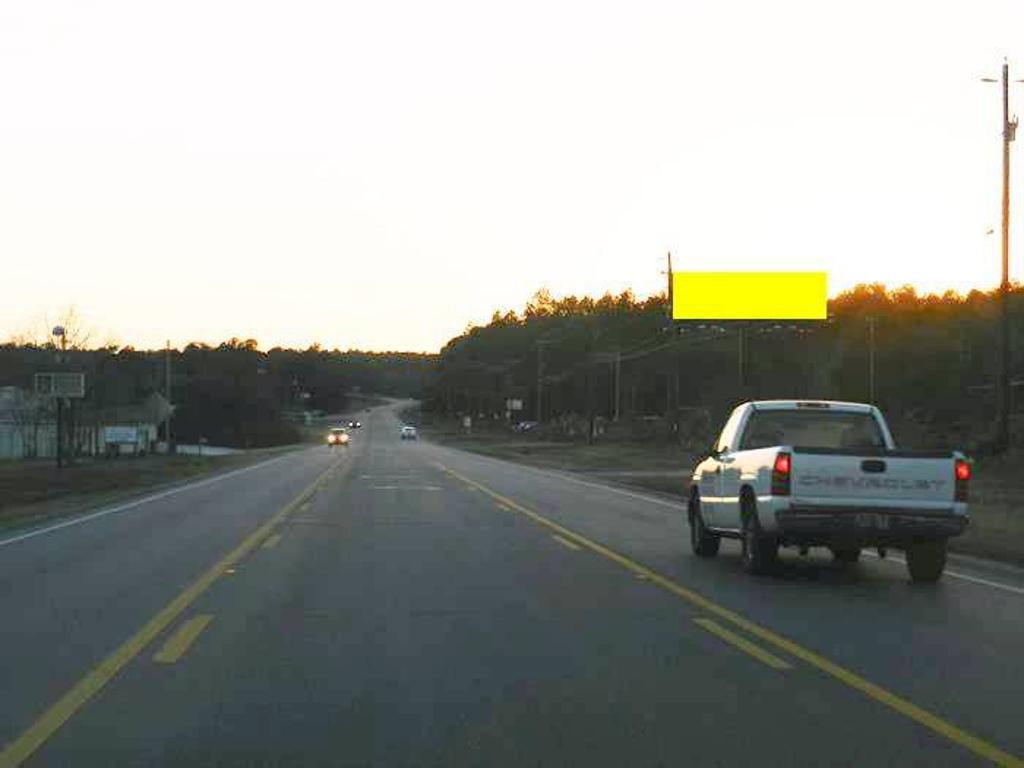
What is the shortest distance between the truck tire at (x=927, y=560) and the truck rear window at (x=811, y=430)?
1773mm

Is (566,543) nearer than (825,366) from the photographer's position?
Yes

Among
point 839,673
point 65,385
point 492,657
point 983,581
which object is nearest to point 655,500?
point 983,581

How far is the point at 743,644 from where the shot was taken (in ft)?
37.8

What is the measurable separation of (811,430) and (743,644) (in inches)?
306

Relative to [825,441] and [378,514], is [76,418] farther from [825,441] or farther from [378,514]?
[825,441]

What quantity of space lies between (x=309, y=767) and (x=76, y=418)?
75.9 metres

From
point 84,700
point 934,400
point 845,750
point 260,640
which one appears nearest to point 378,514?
point 260,640

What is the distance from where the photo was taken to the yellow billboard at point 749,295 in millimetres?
68500

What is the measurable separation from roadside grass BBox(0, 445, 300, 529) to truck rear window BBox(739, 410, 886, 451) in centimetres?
1364

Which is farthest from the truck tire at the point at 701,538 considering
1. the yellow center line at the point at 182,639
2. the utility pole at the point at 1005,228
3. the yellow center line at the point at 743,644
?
the utility pole at the point at 1005,228

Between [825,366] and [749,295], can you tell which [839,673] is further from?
[825,366]

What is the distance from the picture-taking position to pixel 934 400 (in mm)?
83625

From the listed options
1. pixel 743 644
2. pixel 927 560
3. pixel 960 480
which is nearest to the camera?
pixel 743 644

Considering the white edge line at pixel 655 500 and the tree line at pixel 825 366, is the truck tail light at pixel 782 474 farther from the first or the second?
the tree line at pixel 825 366
